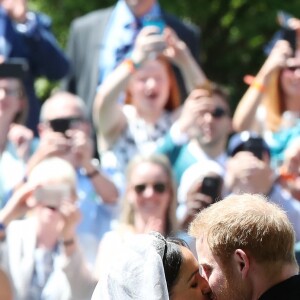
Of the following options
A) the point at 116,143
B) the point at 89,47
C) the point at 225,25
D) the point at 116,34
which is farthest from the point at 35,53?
the point at 225,25

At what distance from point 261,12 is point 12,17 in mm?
4585

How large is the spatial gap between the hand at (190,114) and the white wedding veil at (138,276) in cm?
318

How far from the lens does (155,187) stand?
4.99m

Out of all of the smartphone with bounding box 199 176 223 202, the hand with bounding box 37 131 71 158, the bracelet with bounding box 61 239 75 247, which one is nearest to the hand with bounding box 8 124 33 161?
the hand with bounding box 37 131 71 158

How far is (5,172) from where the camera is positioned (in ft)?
17.4

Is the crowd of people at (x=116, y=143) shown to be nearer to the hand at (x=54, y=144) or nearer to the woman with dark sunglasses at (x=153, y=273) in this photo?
the hand at (x=54, y=144)

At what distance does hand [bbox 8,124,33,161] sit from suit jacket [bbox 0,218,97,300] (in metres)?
0.71

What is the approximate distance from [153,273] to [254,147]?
310 cm

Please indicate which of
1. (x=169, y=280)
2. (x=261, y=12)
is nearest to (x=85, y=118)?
(x=169, y=280)

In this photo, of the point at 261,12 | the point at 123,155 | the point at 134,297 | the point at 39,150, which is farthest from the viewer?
the point at 261,12

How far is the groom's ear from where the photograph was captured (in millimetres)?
2350

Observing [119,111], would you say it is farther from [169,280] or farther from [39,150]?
[169,280]

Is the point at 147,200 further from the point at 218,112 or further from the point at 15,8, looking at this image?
the point at 15,8

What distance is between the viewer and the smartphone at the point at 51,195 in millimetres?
4766
